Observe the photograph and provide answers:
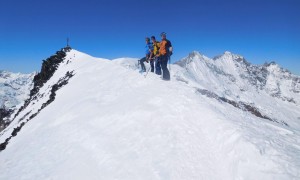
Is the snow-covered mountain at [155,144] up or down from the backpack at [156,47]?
down

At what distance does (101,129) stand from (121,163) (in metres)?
3.65

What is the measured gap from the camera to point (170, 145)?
10859mm

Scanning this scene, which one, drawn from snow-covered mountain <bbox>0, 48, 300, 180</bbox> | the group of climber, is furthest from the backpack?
snow-covered mountain <bbox>0, 48, 300, 180</bbox>

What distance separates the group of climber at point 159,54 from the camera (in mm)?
21266

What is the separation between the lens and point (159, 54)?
21750 mm

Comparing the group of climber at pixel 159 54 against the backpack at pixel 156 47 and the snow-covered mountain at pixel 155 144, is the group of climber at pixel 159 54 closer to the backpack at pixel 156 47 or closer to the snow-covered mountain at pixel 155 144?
the backpack at pixel 156 47

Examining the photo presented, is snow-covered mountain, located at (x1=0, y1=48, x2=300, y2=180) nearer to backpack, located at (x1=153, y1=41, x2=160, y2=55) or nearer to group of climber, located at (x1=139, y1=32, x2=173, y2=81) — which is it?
group of climber, located at (x1=139, y1=32, x2=173, y2=81)

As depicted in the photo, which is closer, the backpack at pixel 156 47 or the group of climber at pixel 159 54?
the group of climber at pixel 159 54

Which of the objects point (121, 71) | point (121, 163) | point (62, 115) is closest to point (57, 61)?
point (121, 71)

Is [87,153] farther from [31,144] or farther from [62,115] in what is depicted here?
[62,115]

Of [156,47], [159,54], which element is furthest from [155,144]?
[156,47]

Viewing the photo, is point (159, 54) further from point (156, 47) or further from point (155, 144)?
point (155, 144)

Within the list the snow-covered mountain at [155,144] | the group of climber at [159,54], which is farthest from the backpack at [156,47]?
the snow-covered mountain at [155,144]

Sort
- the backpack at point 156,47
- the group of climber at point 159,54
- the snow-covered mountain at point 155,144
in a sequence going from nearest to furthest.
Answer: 1. the snow-covered mountain at point 155,144
2. the group of climber at point 159,54
3. the backpack at point 156,47
